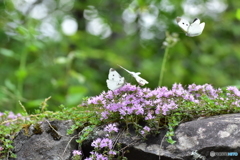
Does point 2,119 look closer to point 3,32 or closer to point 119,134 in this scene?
point 119,134

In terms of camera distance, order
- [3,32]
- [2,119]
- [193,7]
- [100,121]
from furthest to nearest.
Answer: [193,7], [3,32], [2,119], [100,121]

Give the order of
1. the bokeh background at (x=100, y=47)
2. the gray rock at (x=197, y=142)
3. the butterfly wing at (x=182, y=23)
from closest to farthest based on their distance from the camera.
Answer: the gray rock at (x=197, y=142)
the butterfly wing at (x=182, y=23)
the bokeh background at (x=100, y=47)

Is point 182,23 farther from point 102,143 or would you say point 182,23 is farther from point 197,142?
point 102,143

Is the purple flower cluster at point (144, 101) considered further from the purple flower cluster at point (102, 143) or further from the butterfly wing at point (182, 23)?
the butterfly wing at point (182, 23)

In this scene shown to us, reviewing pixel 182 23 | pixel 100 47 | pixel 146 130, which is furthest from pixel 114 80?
pixel 100 47

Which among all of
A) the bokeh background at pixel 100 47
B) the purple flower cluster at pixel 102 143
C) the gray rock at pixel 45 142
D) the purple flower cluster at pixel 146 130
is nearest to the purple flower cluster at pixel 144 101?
the purple flower cluster at pixel 146 130

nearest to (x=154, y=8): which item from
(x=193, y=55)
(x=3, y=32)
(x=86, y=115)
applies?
(x=193, y=55)

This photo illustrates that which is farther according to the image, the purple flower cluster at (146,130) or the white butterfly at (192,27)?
the white butterfly at (192,27)
